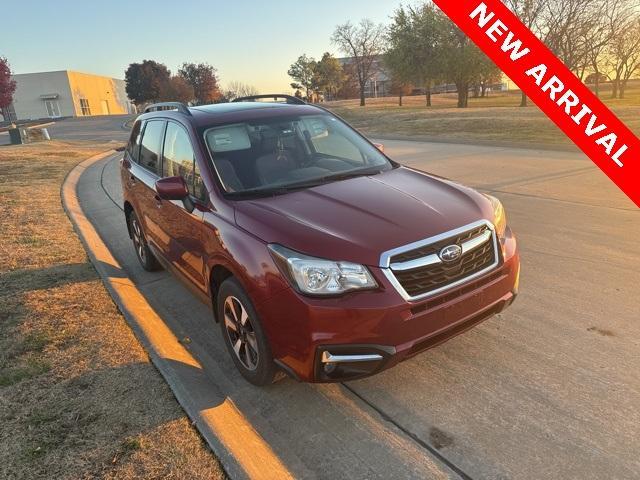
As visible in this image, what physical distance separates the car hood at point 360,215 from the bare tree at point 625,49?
49570 mm

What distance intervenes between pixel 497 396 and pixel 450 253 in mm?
977

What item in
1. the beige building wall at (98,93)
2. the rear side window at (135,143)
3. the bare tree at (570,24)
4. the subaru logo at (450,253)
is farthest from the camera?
the beige building wall at (98,93)

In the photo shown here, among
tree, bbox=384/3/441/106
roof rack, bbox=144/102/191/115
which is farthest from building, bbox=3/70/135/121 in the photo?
roof rack, bbox=144/102/191/115

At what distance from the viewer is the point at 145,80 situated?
237 ft

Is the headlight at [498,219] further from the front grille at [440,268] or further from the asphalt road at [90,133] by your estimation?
the asphalt road at [90,133]

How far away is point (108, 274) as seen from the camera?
5.47 metres

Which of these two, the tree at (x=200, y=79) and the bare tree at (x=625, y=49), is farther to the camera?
the tree at (x=200, y=79)

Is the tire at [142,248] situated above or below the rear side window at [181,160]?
below

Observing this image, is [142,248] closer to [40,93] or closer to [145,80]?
[145,80]

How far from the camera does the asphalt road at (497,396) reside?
2.57 m

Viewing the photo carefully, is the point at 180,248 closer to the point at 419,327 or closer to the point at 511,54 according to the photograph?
the point at 419,327

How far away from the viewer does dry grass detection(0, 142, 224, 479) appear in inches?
101

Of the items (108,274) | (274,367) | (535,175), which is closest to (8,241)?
(108,274)

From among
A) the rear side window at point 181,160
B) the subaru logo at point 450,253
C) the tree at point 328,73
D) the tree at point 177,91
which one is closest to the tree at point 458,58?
the tree at point 328,73
